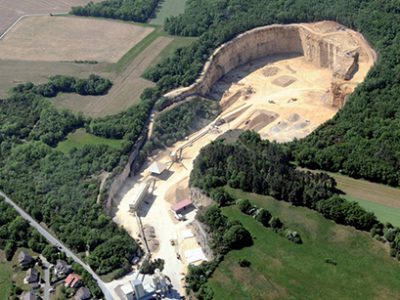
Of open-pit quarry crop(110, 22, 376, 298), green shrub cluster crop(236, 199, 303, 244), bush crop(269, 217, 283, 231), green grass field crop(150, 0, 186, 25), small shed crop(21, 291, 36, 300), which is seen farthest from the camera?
green grass field crop(150, 0, 186, 25)

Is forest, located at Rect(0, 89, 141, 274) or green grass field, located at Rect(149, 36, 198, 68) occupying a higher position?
green grass field, located at Rect(149, 36, 198, 68)

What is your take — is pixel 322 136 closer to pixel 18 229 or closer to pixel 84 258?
pixel 84 258

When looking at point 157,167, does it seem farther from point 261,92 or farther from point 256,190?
point 261,92

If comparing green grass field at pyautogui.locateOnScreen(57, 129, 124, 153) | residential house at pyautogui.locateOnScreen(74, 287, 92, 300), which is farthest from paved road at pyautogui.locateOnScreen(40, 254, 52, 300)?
green grass field at pyautogui.locateOnScreen(57, 129, 124, 153)

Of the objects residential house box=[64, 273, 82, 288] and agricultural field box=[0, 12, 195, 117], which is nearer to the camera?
residential house box=[64, 273, 82, 288]

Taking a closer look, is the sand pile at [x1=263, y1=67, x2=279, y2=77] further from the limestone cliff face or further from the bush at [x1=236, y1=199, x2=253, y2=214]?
the bush at [x1=236, y1=199, x2=253, y2=214]

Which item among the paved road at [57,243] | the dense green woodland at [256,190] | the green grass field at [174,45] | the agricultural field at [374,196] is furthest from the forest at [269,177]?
the green grass field at [174,45]

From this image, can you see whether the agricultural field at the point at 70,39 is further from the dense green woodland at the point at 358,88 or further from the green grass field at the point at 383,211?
the green grass field at the point at 383,211

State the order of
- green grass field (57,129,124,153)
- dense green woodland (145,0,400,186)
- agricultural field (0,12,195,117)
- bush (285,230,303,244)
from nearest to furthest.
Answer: bush (285,230,303,244), dense green woodland (145,0,400,186), green grass field (57,129,124,153), agricultural field (0,12,195,117)
